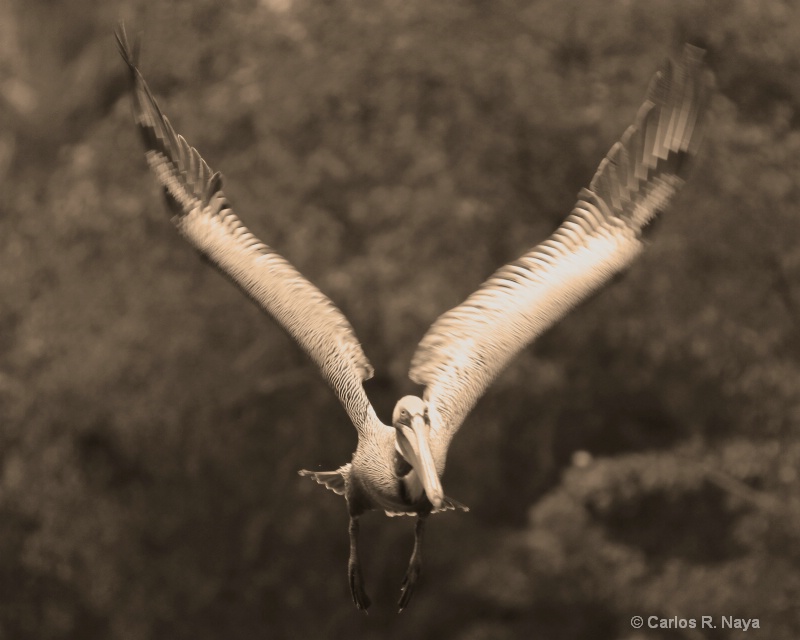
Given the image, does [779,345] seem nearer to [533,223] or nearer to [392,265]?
[533,223]

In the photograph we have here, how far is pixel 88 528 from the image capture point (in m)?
7.13

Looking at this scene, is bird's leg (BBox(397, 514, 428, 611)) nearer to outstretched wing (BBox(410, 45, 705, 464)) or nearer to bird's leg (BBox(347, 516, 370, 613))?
bird's leg (BBox(347, 516, 370, 613))

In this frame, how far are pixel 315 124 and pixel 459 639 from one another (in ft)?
12.1

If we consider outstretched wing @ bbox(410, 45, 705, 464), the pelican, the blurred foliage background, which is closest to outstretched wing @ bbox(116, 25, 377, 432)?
the pelican

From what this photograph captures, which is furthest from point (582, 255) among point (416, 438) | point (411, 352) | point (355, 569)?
point (411, 352)

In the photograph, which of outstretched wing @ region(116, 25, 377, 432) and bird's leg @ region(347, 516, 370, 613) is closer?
outstretched wing @ region(116, 25, 377, 432)

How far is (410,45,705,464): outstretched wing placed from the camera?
4.68 meters

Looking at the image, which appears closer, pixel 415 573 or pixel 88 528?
pixel 415 573

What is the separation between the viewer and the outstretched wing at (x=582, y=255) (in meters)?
4.68

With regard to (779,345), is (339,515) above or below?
below

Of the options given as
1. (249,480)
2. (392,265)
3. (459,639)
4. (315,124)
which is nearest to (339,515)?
(249,480)

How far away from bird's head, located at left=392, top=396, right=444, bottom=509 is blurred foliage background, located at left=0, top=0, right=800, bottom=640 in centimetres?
281

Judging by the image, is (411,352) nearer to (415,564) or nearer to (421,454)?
(415,564)

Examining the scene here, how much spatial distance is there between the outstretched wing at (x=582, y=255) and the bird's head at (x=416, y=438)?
1.88 feet
